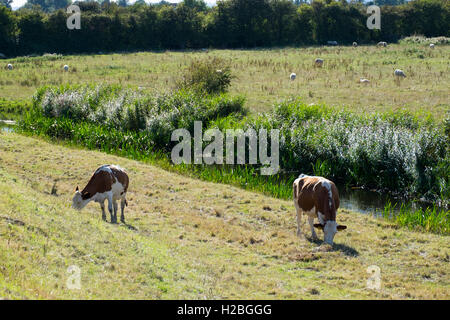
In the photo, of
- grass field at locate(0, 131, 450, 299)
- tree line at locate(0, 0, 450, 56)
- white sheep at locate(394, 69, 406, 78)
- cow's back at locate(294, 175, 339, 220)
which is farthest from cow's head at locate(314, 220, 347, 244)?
tree line at locate(0, 0, 450, 56)

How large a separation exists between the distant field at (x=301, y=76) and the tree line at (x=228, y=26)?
15089 mm

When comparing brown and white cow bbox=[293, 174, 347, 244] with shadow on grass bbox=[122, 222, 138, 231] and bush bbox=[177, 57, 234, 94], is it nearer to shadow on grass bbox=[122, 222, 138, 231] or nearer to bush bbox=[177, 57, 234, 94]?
shadow on grass bbox=[122, 222, 138, 231]

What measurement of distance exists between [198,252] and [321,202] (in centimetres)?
374

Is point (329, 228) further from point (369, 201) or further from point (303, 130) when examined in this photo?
point (303, 130)

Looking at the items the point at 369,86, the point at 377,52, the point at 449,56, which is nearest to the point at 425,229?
the point at 369,86

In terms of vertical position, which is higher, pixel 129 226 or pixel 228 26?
pixel 228 26

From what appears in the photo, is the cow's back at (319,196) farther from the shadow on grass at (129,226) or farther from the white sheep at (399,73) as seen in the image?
the white sheep at (399,73)

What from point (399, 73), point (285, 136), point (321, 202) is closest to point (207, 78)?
point (285, 136)

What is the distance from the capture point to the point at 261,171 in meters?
25.0

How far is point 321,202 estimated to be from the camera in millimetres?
14469

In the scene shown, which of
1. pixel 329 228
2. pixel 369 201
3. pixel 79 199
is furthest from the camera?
pixel 369 201

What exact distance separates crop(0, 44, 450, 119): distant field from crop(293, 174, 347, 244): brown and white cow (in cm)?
1608

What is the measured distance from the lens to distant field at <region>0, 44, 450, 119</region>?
3456 cm

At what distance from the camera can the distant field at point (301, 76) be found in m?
34.6
